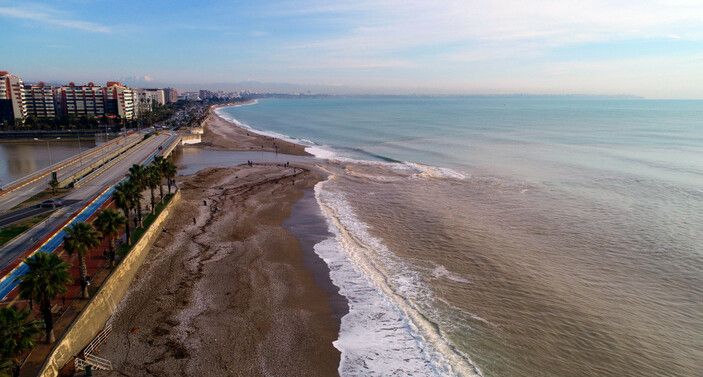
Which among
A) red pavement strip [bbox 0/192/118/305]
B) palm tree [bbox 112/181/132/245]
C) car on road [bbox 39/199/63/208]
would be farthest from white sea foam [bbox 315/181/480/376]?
car on road [bbox 39/199/63/208]

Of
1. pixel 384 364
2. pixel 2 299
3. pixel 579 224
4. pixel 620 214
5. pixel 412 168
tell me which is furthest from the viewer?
pixel 412 168

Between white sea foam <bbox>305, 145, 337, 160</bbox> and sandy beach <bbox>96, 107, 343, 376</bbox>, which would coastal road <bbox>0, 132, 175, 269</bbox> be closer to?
sandy beach <bbox>96, 107, 343, 376</bbox>

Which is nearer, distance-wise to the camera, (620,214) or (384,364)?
(384,364)

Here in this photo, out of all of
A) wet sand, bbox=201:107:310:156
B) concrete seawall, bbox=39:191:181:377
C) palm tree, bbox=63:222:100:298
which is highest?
palm tree, bbox=63:222:100:298

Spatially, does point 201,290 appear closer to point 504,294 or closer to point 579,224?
point 504,294

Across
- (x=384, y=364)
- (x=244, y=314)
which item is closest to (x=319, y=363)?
(x=384, y=364)
